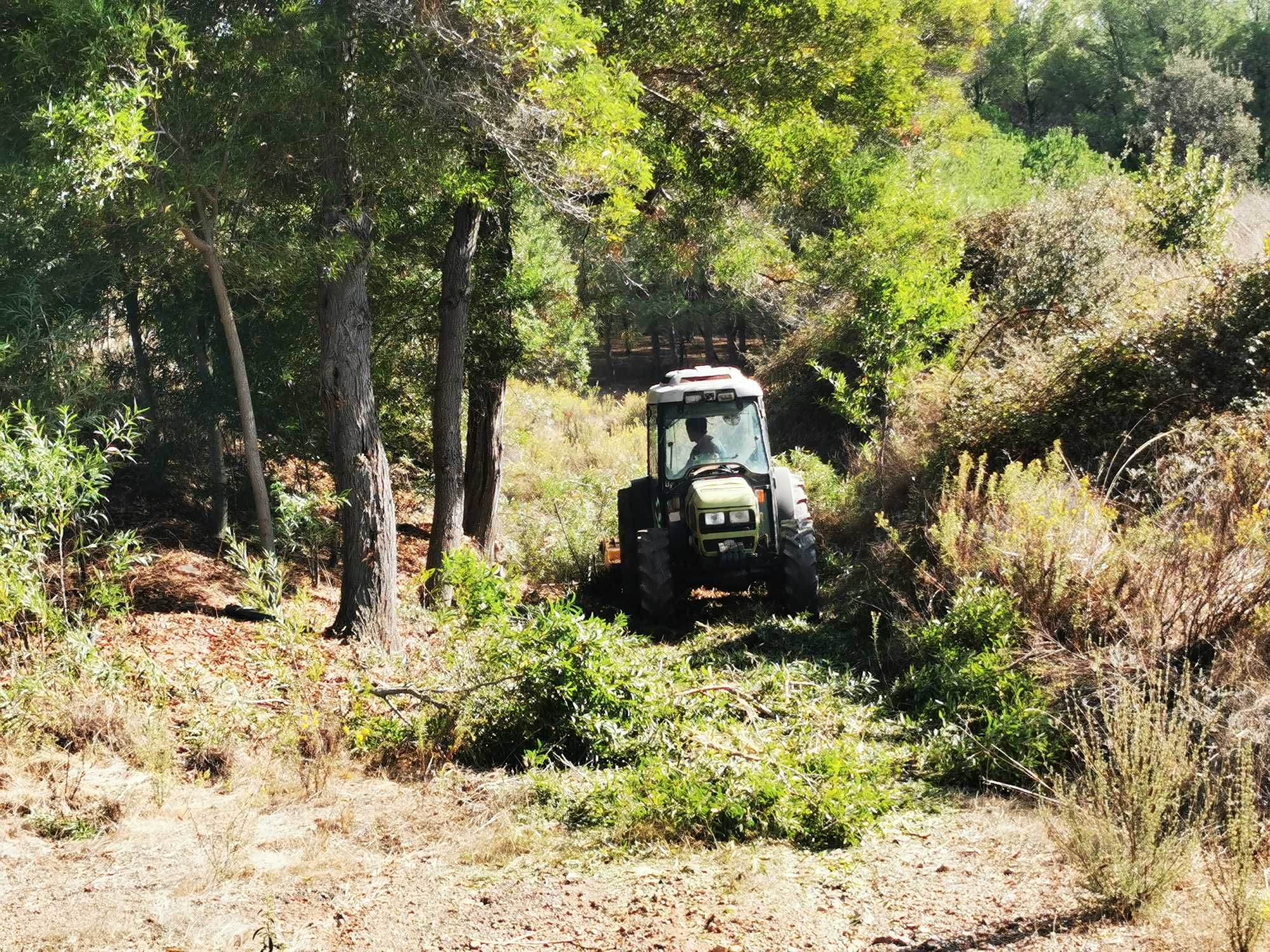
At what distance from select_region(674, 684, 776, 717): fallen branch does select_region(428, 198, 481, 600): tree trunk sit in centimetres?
485

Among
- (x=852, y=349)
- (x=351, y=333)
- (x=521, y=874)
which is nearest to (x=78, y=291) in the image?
(x=351, y=333)

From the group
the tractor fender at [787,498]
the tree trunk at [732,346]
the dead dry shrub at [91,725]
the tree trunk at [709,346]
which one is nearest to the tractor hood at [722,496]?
the tractor fender at [787,498]

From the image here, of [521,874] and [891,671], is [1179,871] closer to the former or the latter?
[521,874]

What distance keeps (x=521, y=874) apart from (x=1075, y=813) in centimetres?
250

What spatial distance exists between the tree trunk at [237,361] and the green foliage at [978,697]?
219 inches

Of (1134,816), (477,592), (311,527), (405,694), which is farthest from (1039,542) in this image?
(311,527)

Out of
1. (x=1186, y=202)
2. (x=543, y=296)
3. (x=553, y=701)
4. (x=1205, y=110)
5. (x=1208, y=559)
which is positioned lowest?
(x=553, y=701)

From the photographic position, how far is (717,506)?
403 inches

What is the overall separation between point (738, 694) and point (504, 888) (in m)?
3.33

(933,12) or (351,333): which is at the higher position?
(933,12)

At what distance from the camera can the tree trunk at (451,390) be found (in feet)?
39.5

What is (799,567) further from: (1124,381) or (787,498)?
(1124,381)

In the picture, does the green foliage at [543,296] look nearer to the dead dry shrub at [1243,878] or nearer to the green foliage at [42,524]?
the green foliage at [42,524]

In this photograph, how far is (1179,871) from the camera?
14.5 feet
